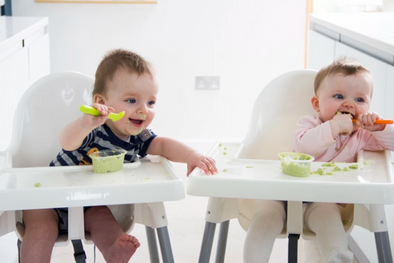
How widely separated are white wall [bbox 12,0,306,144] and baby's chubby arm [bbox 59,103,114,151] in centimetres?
215

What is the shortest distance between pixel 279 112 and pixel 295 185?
22.9 inches

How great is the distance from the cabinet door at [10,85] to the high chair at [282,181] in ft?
2.58

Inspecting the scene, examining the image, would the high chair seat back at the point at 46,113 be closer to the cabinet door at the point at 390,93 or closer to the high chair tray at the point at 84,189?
the high chair tray at the point at 84,189

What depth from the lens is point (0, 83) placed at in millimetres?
1723

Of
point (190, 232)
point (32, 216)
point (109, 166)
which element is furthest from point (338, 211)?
point (190, 232)

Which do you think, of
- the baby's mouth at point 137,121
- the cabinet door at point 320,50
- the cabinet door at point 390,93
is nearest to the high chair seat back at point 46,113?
the baby's mouth at point 137,121

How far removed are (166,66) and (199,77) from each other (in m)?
0.23

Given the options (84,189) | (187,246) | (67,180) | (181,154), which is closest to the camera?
(84,189)

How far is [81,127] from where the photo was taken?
122 cm

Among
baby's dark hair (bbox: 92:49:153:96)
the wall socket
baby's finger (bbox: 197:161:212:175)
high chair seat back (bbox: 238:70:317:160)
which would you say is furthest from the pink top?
the wall socket

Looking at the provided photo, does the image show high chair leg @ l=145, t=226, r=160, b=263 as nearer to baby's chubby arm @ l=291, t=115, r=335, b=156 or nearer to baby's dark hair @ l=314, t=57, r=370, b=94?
baby's chubby arm @ l=291, t=115, r=335, b=156

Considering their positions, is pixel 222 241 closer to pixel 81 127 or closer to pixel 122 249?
pixel 122 249

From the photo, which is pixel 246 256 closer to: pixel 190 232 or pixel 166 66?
pixel 190 232

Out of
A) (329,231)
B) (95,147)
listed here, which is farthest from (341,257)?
(95,147)
